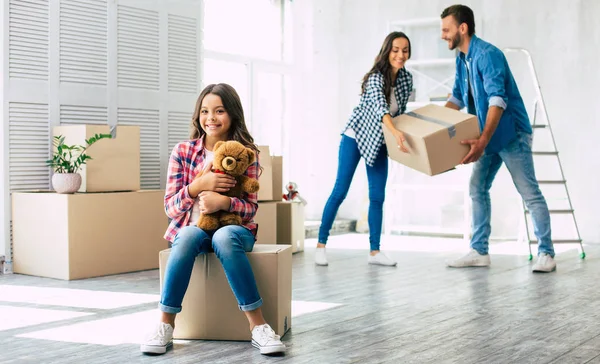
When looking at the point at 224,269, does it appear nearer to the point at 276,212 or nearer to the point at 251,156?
the point at 251,156

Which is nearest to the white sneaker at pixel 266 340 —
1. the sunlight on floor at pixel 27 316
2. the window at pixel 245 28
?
the sunlight on floor at pixel 27 316

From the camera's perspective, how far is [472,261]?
433 cm

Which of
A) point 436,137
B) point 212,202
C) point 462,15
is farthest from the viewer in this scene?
point 462,15

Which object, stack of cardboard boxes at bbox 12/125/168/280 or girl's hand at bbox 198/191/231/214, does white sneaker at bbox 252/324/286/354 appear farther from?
stack of cardboard boxes at bbox 12/125/168/280

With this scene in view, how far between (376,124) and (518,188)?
81 cm

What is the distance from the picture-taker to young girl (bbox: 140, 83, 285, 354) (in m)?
2.35

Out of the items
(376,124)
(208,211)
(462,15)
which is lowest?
(208,211)

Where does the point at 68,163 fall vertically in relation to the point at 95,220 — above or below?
above

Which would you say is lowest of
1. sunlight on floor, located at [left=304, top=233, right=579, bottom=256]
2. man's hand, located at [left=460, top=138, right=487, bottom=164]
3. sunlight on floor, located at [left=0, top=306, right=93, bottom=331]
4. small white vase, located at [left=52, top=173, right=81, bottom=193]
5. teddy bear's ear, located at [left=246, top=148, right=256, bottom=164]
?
sunlight on floor, located at [left=0, top=306, right=93, bottom=331]

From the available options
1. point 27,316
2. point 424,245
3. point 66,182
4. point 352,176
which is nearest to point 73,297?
point 27,316

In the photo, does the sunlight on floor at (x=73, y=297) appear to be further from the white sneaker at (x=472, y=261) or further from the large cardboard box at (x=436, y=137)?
the white sneaker at (x=472, y=261)

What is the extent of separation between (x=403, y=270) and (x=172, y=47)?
6.44ft

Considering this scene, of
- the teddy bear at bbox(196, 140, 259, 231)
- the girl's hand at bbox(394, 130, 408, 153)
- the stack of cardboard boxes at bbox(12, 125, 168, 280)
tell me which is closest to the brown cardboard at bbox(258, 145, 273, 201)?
the stack of cardboard boxes at bbox(12, 125, 168, 280)

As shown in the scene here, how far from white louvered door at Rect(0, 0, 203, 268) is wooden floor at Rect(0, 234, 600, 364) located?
Result: 0.76 m
